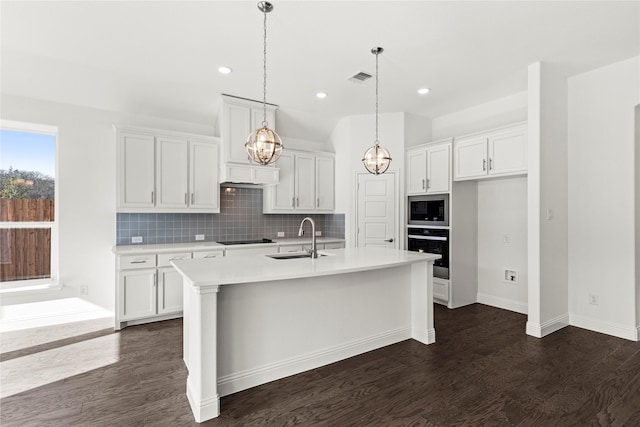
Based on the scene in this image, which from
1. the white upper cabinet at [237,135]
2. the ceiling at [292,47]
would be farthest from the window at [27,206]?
the white upper cabinet at [237,135]

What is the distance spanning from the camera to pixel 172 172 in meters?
4.24

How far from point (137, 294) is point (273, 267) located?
221 centimetres

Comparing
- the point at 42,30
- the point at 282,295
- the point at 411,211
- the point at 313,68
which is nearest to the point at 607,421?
the point at 282,295

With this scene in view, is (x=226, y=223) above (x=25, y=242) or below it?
above

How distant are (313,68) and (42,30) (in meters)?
2.40

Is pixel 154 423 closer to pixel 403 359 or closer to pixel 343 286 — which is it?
pixel 343 286

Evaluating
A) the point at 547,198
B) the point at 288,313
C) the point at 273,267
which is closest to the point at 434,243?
the point at 547,198

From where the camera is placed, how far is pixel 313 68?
3.60m

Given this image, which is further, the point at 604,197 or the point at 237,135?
the point at 237,135

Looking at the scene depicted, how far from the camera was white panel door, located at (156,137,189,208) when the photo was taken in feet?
13.7

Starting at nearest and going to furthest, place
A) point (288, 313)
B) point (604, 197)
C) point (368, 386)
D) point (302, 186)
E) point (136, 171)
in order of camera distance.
→ point (368, 386) < point (288, 313) < point (604, 197) < point (136, 171) < point (302, 186)

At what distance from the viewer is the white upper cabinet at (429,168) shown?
179 inches

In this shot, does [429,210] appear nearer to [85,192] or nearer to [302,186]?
[302,186]

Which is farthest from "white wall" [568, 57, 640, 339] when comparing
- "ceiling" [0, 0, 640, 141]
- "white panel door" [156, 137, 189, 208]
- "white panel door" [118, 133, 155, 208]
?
"white panel door" [118, 133, 155, 208]
